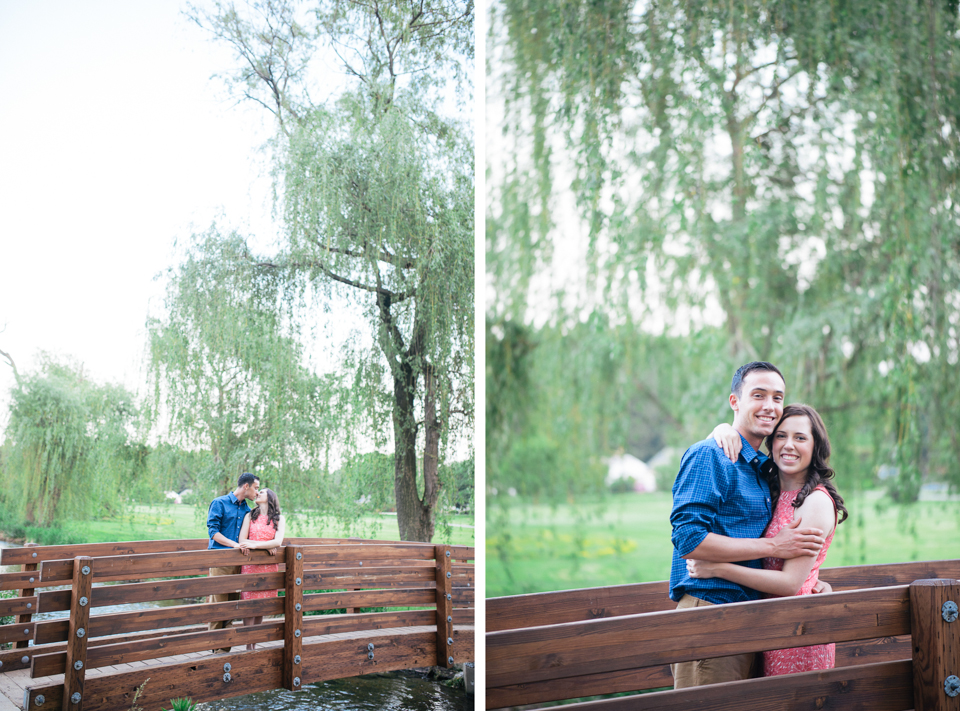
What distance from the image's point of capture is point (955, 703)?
4.18 ft

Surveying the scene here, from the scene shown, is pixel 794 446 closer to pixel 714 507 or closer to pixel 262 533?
pixel 714 507

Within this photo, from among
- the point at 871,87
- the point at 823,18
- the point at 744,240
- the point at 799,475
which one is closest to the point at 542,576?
the point at 744,240

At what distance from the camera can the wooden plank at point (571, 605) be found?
1518 millimetres

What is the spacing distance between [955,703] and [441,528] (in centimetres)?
216


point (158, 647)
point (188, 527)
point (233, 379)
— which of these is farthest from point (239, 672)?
point (233, 379)

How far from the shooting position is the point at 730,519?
1.32 meters

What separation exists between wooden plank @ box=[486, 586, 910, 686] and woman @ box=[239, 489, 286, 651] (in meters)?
2.05

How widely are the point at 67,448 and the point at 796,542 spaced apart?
3.21 meters

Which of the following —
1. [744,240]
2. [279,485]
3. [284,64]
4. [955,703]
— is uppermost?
[284,64]

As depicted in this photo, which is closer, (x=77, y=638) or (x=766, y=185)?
(x=77, y=638)

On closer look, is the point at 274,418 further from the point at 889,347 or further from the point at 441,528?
the point at 889,347

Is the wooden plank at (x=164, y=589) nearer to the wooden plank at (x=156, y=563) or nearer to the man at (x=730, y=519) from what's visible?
the wooden plank at (x=156, y=563)

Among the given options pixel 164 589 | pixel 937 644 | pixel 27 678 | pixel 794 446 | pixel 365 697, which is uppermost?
pixel 794 446

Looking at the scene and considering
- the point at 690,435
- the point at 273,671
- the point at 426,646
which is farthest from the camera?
the point at 690,435
